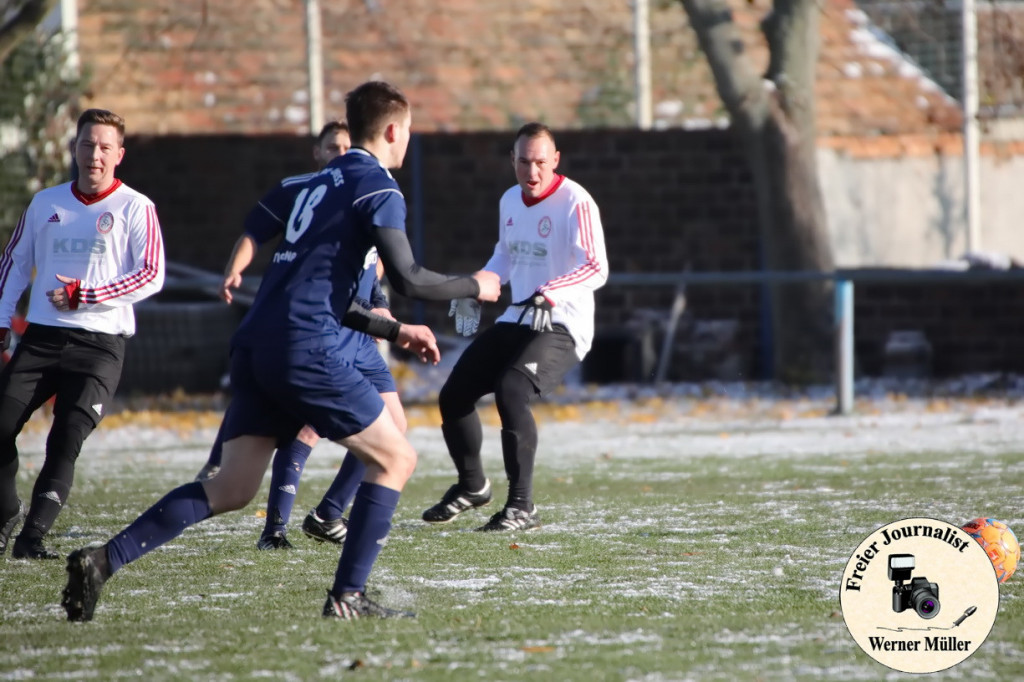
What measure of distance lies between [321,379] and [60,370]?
7.07 ft

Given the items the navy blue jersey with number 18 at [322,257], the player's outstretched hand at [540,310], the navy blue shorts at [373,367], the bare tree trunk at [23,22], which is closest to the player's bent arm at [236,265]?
the navy blue shorts at [373,367]

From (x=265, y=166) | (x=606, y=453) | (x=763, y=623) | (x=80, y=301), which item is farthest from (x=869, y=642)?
(x=265, y=166)

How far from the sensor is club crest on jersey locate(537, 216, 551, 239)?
7.72 m

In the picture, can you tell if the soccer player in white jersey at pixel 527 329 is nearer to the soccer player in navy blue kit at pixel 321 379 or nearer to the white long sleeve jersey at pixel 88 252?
the white long sleeve jersey at pixel 88 252

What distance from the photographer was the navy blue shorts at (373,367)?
6887mm

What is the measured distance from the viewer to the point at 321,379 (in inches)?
204

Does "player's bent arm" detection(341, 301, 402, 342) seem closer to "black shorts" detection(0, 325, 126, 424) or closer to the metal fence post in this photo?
"black shorts" detection(0, 325, 126, 424)

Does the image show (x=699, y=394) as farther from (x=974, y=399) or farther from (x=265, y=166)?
(x=265, y=166)

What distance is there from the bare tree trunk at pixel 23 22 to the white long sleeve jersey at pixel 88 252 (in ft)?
26.4

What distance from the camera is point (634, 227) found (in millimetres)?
17406

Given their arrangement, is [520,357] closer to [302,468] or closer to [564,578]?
[302,468]

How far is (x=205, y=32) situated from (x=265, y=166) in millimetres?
4942

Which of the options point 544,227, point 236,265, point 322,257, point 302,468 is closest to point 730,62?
point 544,227

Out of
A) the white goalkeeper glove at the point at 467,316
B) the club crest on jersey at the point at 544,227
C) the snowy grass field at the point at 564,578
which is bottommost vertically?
the snowy grass field at the point at 564,578
